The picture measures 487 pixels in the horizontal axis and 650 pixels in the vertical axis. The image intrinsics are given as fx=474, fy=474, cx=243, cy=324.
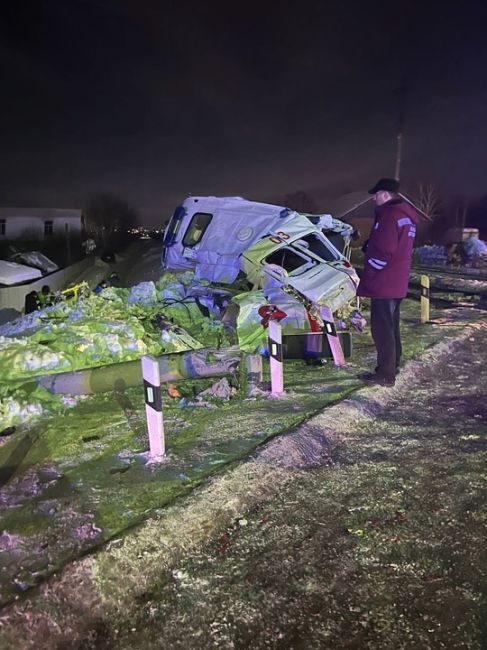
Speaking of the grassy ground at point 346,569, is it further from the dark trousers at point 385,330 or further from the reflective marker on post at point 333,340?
the reflective marker on post at point 333,340

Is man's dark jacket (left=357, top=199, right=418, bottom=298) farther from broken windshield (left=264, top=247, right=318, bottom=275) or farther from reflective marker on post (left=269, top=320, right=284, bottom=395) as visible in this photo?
broken windshield (left=264, top=247, right=318, bottom=275)

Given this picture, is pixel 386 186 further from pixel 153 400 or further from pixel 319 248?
pixel 319 248

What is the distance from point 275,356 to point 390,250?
1.71m

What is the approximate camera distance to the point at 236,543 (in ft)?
9.66

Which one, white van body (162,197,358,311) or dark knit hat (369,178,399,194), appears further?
white van body (162,197,358,311)

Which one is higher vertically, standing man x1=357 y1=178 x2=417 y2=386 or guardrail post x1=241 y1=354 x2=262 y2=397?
standing man x1=357 y1=178 x2=417 y2=386

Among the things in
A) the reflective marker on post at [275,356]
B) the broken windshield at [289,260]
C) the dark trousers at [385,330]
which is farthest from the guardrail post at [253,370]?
the broken windshield at [289,260]

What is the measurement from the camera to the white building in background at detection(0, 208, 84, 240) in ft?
177

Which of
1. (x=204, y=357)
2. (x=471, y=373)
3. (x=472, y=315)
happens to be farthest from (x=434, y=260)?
(x=204, y=357)

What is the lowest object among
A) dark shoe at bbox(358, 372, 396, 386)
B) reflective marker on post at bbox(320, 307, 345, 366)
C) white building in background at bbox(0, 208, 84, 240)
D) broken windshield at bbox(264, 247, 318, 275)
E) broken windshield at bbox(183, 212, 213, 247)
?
dark shoe at bbox(358, 372, 396, 386)

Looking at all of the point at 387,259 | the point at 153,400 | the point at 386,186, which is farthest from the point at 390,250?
the point at 153,400

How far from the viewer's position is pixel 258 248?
8508 mm

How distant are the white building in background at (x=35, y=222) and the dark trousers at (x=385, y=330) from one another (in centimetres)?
5266

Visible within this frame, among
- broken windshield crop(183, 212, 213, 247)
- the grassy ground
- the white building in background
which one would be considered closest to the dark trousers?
the grassy ground
